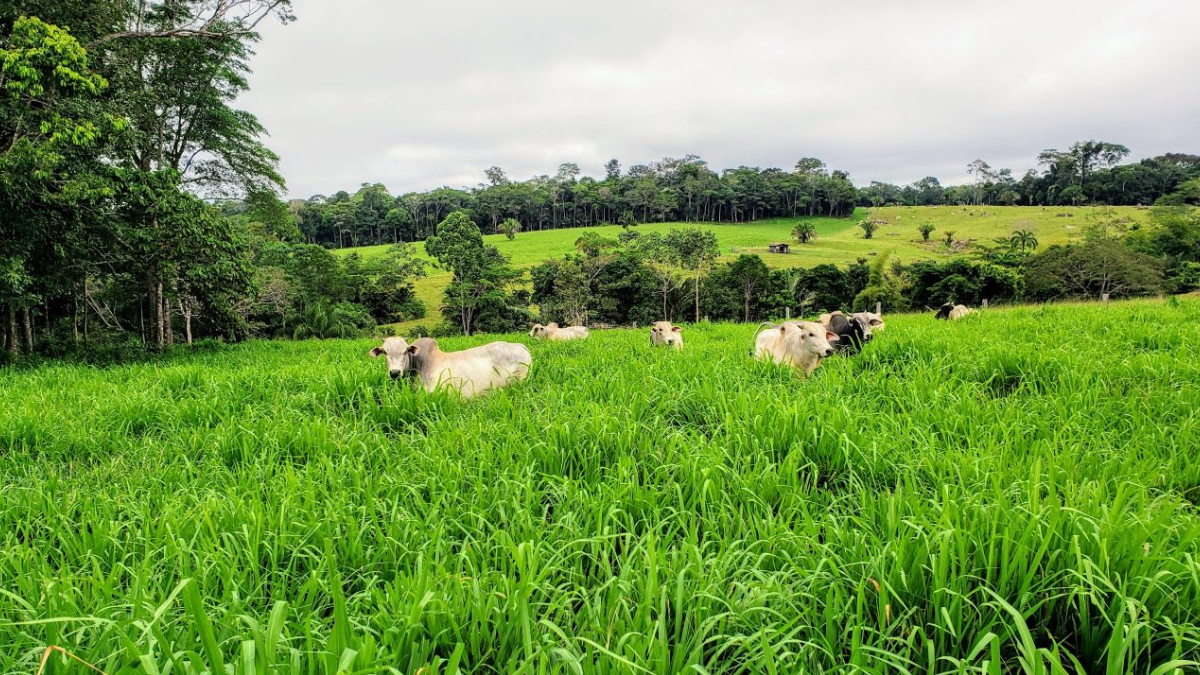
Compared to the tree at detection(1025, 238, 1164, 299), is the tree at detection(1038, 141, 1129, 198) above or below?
above

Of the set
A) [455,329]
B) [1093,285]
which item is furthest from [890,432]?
[1093,285]

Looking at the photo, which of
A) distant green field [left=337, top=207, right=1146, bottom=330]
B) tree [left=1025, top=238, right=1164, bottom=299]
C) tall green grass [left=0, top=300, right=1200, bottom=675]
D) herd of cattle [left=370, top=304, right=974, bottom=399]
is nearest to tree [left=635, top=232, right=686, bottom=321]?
distant green field [left=337, top=207, right=1146, bottom=330]

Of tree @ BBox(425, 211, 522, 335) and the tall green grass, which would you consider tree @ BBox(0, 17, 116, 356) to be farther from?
tree @ BBox(425, 211, 522, 335)

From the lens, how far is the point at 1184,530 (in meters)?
1.76

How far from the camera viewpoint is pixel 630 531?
82.4 inches

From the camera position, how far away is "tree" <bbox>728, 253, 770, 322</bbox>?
45.7 m

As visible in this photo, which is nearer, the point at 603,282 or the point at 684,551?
the point at 684,551

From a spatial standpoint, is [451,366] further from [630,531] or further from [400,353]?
[630,531]

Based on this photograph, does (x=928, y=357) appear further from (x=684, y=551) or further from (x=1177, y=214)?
(x=1177, y=214)

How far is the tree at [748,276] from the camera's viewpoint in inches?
1797

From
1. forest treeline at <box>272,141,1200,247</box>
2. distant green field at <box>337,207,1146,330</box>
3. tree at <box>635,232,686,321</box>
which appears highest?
forest treeline at <box>272,141,1200,247</box>

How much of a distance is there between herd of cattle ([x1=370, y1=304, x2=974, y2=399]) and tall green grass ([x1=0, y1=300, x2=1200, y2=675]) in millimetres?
783

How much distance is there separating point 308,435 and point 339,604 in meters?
2.42

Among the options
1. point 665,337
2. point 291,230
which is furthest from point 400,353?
point 291,230
